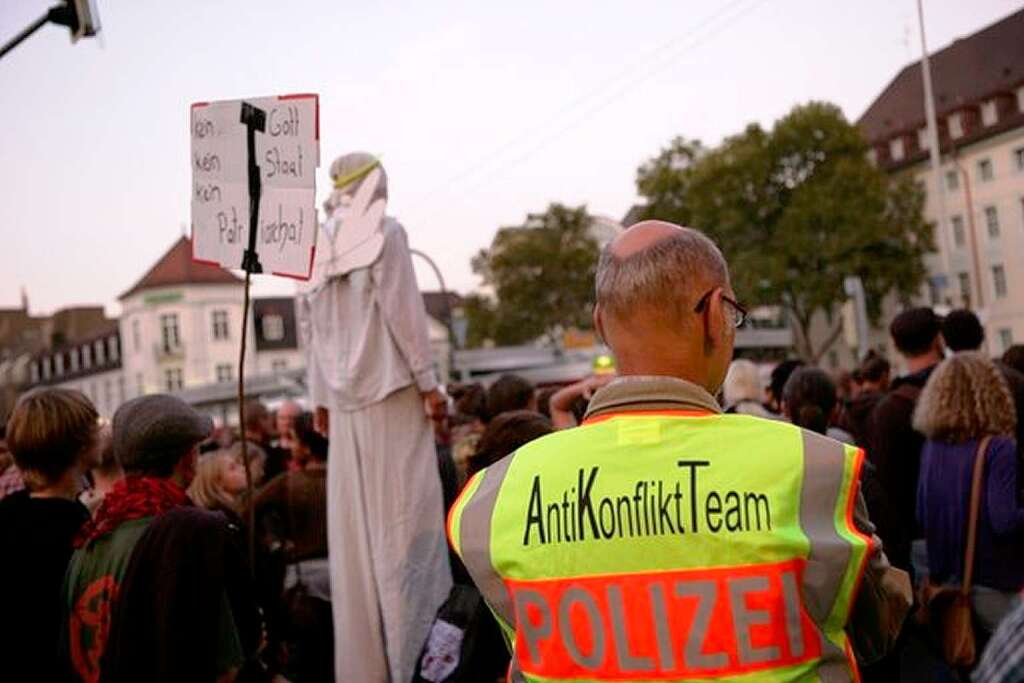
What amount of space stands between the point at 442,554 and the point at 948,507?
2256mm

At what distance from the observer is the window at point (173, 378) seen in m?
80.8

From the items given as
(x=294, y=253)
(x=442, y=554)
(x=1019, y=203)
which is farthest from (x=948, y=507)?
(x=1019, y=203)

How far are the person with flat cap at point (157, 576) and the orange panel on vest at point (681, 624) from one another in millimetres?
1517

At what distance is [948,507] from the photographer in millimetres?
4914

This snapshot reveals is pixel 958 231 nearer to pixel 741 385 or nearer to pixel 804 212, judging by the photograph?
pixel 804 212

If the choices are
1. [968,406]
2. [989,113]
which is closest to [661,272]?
[968,406]

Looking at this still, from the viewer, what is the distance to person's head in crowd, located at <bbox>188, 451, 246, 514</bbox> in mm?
5484

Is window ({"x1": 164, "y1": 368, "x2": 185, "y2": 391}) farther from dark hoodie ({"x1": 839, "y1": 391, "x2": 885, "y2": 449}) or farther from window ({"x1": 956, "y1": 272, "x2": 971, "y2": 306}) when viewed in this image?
dark hoodie ({"x1": 839, "y1": 391, "x2": 885, "y2": 449})

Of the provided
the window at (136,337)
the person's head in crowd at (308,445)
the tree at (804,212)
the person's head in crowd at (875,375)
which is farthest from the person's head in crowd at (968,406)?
the window at (136,337)

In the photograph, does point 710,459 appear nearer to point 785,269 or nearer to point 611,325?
point 611,325

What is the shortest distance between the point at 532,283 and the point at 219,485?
190 feet

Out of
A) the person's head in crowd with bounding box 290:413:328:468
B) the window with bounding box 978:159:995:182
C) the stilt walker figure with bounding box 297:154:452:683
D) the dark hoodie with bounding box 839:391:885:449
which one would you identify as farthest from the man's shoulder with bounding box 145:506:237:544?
the window with bounding box 978:159:995:182

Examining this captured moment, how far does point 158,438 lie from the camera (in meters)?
3.61

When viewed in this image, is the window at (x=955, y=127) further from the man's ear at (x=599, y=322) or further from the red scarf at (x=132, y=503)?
the man's ear at (x=599, y=322)
